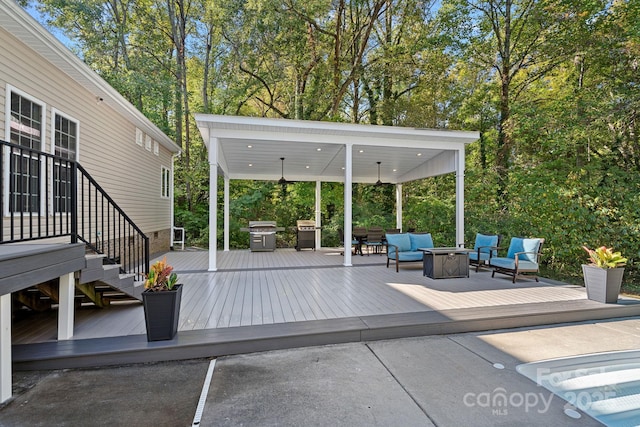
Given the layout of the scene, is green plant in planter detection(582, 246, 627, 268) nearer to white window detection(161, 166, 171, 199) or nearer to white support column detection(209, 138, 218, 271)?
white support column detection(209, 138, 218, 271)

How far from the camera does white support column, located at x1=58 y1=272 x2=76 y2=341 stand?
122 inches

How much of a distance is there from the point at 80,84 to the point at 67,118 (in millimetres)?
854

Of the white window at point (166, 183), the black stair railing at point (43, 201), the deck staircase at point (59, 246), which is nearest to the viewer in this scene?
the deck staircase at point (59, 246)

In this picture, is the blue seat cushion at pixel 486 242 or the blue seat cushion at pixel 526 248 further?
the blue seat cushion at pixel 486 242

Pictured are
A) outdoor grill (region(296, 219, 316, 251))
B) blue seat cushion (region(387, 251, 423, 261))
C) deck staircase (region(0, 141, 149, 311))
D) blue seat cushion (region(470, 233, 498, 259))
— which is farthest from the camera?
outdoor grill (region(296, 219, 316, 251))

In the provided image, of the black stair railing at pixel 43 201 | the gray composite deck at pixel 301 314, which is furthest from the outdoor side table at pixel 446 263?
the black stair railing at pixel 43 201

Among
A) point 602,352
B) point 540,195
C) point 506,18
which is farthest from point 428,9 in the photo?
point 602,352

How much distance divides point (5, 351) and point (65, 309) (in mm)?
824

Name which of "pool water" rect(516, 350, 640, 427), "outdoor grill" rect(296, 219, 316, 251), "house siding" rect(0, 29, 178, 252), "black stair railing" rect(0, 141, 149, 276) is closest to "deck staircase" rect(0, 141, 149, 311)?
"black stair railing" rect(0, 141, 149, 276)

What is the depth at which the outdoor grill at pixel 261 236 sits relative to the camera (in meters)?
10.3

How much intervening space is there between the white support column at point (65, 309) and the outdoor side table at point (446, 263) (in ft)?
18.1

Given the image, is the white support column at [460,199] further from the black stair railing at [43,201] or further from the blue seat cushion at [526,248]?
the black stair railing at [43,201]

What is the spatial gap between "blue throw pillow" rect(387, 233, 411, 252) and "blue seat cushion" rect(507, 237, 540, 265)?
6.78 feet

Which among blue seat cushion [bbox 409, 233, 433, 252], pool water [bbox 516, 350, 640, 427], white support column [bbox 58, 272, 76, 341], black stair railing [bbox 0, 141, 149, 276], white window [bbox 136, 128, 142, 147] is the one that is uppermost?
white window [bbox 136, 128, 142, 147]
